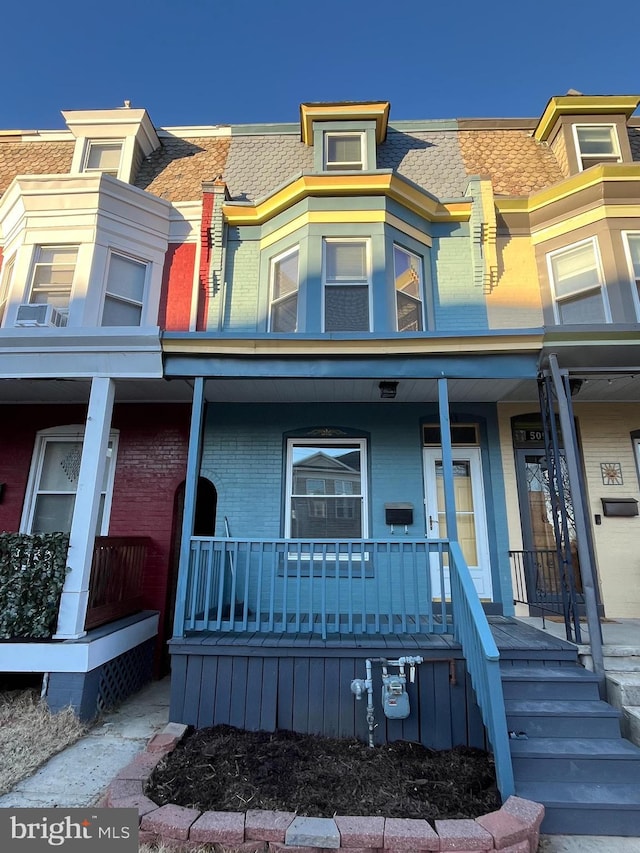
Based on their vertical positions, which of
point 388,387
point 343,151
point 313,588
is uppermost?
point 343,151

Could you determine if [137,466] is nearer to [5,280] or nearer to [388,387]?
[5,280]

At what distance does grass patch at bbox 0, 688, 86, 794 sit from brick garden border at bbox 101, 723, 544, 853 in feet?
4.29

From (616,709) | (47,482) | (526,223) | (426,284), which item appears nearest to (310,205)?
(426,284)

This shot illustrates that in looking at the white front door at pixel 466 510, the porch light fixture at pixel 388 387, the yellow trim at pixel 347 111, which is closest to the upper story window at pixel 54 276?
the yellow trim at pixel 347 111

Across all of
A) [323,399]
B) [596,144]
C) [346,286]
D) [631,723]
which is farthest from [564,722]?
[596,144]

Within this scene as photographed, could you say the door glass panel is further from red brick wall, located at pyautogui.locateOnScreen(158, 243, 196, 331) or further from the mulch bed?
red brick wall, located at pyautogui.locateOnScreen(158, 243, 196, 331)

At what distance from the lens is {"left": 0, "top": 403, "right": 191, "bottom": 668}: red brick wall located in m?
A: 6.23

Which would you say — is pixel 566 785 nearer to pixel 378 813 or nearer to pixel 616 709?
pixel 616 709

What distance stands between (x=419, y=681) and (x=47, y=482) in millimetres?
5607

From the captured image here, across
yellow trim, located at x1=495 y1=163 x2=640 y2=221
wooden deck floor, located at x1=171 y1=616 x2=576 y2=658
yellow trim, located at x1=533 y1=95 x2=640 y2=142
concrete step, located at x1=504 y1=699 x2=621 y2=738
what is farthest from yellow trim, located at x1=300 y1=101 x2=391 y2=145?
concrete step, located at x1=504 y1=699 x2=621 y2=738

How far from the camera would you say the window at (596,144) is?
7.30 metres

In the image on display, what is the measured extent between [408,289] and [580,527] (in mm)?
3902

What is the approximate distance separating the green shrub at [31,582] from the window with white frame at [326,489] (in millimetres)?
2567

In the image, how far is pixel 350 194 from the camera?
6512 mm
